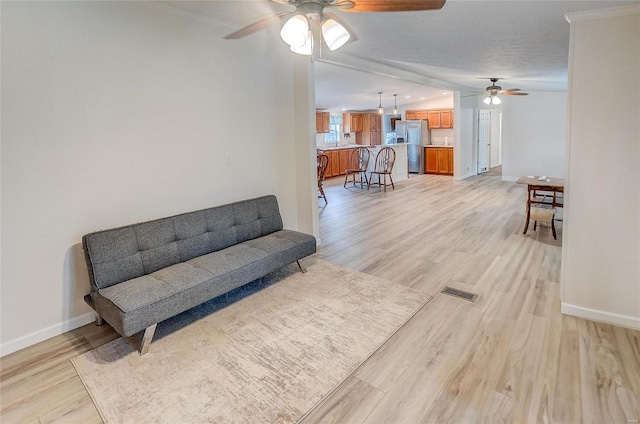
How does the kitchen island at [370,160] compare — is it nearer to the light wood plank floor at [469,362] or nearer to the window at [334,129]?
the window at [334,129]

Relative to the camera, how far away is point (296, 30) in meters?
2.03

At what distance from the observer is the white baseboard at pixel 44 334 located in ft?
7.85

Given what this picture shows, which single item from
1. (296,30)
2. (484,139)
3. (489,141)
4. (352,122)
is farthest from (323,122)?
(296,30)

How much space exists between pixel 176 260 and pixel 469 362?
2266 millimetres

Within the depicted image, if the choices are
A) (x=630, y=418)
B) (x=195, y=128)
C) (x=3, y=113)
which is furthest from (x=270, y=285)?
(x=630, y=418)

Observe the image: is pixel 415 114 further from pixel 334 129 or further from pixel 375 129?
pixel 334 129

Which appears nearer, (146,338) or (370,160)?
(146,338)

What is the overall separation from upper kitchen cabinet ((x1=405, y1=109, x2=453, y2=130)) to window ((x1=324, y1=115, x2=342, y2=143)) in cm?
243

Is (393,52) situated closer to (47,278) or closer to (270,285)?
(270,285)

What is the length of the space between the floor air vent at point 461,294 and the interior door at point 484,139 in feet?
28.0

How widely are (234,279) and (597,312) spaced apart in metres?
2.71

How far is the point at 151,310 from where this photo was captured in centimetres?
226

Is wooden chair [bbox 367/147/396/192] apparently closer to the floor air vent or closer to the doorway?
the doorway

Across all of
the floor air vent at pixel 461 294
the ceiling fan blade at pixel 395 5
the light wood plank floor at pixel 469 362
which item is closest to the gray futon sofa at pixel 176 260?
the light wood plank floor at pixel 469 362
